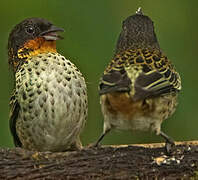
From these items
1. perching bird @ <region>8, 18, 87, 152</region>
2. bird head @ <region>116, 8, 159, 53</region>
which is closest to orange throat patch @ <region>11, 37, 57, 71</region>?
perching bird @ <region>8, 18, 87, 152</region>

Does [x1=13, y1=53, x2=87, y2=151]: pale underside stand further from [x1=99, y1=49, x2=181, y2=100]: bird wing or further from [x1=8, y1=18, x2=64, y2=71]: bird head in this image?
[x1=99, y1=49, x2=181, y2=100]: bird wing

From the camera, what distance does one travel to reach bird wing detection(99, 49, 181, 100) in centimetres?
515

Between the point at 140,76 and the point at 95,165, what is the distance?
0.75m

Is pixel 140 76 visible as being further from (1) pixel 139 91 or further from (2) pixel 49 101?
(2) pixel 49 101

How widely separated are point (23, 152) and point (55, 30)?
142 centimetres

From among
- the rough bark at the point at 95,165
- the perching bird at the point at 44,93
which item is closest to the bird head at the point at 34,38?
the perching bird at the point at 44,93

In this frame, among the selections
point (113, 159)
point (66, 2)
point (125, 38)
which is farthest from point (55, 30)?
point (66, 2)

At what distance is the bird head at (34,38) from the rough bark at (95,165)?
135 centimetres

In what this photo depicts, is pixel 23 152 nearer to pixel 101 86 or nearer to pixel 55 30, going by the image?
pixel 101 86

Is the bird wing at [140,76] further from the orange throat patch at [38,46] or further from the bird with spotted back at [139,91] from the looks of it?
the orange throat patch at [38,46]

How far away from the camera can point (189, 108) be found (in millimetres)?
7867

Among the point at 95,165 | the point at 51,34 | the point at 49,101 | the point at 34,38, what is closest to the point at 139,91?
the point at 95,165

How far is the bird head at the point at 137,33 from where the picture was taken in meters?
6.12

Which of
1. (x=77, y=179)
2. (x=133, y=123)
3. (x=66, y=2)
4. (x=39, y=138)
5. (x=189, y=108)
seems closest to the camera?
(x=77, y=179)
